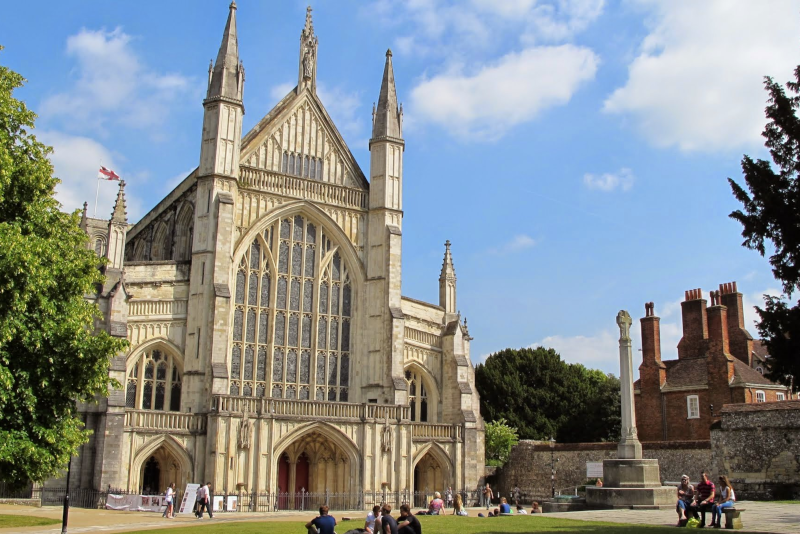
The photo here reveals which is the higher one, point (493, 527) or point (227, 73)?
point (227, 73)

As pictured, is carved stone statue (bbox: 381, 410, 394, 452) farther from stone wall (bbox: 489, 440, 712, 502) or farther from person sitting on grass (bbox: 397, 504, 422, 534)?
person sitting on grass (bbox: 397, 504, 422, 534)

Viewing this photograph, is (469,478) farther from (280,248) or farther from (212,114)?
(212,114)

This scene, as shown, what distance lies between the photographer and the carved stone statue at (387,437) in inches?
1494

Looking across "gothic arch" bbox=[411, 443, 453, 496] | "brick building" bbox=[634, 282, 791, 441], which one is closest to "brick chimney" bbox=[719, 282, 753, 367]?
"brick building" bbox=[634, 282, 791, 441]

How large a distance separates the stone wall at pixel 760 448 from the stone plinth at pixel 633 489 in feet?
25.8

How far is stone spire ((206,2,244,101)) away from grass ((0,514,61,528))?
21.2 metres

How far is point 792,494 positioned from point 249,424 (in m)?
21.0

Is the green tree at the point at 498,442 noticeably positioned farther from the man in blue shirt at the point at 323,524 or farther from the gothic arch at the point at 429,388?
the man in blue shirt at the point at 323,524

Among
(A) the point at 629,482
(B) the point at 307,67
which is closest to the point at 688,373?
(A) the point at 629,482

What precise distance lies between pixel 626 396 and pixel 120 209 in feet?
74.8

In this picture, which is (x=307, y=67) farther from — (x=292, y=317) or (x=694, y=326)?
(x=694, y=326)

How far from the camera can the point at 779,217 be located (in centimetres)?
1478

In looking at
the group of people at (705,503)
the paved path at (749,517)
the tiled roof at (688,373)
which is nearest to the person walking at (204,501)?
the paved path at (749,517)

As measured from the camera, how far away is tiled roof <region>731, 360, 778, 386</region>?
42.9 m
